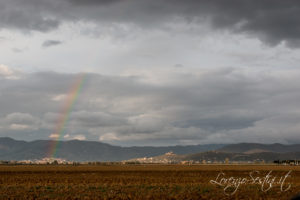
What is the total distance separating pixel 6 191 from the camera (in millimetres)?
43125

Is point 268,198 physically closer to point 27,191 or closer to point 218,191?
point 218,191

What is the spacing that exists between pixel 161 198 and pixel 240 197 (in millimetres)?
A: 7763

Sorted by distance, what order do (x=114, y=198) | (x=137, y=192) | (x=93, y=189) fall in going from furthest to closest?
(x=93, y=189) → (x=137, y=192) → (x=114, y=198)

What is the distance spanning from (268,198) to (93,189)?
727 inches

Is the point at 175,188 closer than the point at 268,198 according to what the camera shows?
No

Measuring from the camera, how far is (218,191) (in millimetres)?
43469

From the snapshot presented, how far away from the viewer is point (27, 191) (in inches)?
1705

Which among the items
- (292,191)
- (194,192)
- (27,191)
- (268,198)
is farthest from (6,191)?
(292,191)

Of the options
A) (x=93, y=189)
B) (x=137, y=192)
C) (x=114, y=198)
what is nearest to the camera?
(x=114, y=198)

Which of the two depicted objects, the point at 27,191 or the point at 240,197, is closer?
the point at 240,197

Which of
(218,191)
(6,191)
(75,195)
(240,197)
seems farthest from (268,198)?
(6,191)

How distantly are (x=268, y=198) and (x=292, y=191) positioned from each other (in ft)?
26.7

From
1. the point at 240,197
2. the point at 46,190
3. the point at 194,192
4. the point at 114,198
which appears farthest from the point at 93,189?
the point at 240,197

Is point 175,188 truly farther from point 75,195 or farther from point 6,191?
point 6,191
